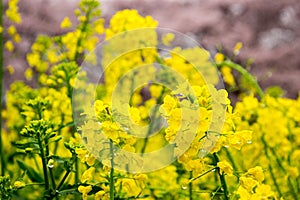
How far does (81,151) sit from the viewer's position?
124 cm

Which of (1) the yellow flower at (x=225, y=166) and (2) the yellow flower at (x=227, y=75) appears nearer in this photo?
(1) the yellow flower at (x=225, y=166)

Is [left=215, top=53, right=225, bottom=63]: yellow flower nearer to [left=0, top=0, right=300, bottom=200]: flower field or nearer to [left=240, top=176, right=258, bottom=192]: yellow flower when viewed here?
[left=0, top=0, right=300, bottom=200]: flower field

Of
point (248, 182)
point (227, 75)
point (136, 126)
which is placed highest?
point (227, 75)

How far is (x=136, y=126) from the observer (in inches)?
49.1

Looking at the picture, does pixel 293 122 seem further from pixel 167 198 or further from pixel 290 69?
pixel 290 69

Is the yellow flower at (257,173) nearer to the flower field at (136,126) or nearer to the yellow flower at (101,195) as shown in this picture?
the flower field at (136,126)

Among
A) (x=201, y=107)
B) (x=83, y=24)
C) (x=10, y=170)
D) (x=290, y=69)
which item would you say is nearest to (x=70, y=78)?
(x=83, y=24)

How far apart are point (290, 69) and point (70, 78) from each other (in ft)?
13.2

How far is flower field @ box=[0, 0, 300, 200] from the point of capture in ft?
3.96

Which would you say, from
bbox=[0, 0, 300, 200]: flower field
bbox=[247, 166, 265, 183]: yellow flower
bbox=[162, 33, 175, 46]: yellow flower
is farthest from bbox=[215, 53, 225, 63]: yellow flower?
A: bbox=[247, 166, 265, 183]: yellow flower

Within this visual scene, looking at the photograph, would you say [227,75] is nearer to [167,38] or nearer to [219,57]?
[219,57]

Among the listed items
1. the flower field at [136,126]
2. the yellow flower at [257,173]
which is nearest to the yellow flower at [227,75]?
the flower field at [136,126]

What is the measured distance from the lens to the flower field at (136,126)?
121cm

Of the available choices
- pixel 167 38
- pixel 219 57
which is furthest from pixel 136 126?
pixel 219 57
